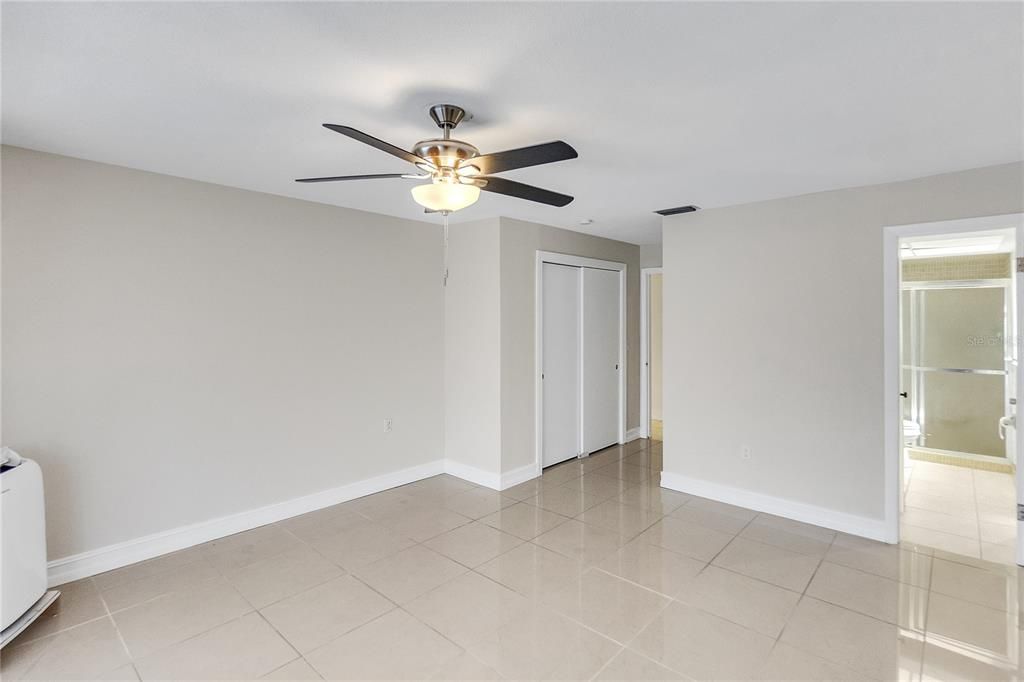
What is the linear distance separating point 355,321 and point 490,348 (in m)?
1.17

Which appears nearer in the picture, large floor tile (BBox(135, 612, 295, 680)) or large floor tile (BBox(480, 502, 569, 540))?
large floor tile (BBox(135, 612, 295, 680))

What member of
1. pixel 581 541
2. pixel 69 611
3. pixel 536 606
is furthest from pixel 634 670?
pixel 69 611

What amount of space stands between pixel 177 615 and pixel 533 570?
188 centimetres

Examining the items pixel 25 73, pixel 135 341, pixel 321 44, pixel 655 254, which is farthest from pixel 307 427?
pixel 655 254

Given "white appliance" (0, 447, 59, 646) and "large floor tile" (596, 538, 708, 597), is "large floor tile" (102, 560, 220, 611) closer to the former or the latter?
"white appliance" (0, 447, 59, 646)

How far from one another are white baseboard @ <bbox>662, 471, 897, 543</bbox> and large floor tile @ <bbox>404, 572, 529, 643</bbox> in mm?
2162

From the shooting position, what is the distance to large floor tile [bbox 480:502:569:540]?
3529 millimetres

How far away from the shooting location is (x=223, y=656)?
2.22 metres

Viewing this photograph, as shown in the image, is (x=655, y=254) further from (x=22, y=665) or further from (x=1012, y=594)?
(x=22, y=665)

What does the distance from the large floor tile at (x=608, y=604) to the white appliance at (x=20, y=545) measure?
96.4 inches

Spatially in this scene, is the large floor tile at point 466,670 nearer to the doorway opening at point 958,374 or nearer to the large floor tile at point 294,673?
the large floor tile at point 294,673

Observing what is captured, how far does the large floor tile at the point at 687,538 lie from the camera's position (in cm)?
323

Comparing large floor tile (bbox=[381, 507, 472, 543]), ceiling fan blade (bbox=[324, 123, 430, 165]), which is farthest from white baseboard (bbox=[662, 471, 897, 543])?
ceiling fan blade (bbox=[324, 123, 430, 165])

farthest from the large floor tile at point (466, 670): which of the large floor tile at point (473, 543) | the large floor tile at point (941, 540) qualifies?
the large floor tile at point (941, 540)
